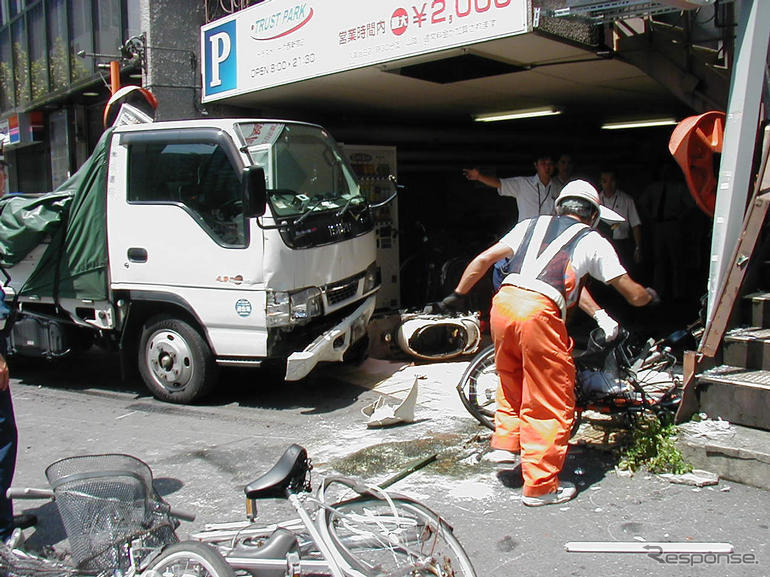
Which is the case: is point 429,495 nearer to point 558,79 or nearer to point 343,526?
point 343,526

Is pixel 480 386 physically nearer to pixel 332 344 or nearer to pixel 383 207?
pixel 332 344

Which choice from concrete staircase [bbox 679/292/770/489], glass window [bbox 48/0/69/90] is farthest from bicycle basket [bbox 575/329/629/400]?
glass window [bbox 48/0/69/90]

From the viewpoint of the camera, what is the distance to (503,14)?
19.4ft

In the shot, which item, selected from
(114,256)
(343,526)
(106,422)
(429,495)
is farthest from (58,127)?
(343,526)

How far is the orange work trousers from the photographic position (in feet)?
13.9

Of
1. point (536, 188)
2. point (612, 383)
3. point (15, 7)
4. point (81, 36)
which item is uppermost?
point (15, 7)

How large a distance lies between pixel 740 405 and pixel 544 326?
1578 millimetres

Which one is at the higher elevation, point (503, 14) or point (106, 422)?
point (503, 14)

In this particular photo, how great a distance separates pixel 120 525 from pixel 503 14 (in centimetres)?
479

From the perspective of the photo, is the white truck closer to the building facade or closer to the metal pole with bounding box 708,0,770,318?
the building facade

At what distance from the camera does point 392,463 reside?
5051mm

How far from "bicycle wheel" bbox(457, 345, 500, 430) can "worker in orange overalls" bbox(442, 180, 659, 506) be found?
0.75 m

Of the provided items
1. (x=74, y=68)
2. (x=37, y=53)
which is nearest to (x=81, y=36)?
(x=74, y=68)

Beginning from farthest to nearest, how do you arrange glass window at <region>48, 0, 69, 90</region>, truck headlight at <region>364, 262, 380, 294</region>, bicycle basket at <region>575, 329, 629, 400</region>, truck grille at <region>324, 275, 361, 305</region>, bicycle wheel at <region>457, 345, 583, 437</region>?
glass window at <region>48, 0, 69, 90</region>, truck headlight at <region>364, 262, 380, 294</region>, truck grille at <region>324, 275, 361, 305</region>, bicycle wheel at <region>457, 345, 583, 437</region>, bicycle basket at <region>575, 329, 629, 400</region>
